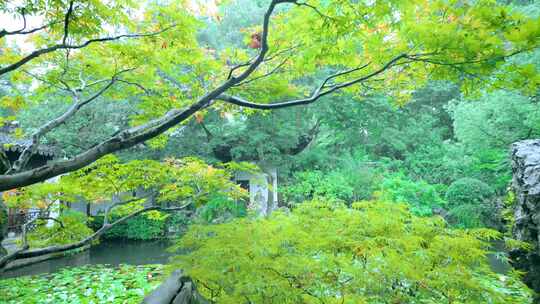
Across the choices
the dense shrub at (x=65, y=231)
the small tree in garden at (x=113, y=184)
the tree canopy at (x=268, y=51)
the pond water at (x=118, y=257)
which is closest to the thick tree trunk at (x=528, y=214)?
the tree canopy at (x=268, y=51)

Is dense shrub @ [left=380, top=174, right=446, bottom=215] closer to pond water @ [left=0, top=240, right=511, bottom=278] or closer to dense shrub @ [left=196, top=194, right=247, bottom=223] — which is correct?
pond water @ [left=0, top=240, right=511, bottom=278]

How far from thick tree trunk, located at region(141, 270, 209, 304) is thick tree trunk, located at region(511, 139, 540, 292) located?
4365 mm

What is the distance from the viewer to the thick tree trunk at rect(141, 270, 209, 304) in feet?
8.41

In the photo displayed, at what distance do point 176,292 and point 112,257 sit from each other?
28.4 ft

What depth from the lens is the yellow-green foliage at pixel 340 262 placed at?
9.43 ft

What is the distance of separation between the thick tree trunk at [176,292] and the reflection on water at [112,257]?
6.77m

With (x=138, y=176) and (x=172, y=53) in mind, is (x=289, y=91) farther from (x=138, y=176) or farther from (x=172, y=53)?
(x=138, y=176)

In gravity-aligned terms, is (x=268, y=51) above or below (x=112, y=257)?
above

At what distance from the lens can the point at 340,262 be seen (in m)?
3.11

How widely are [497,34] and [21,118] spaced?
1429 cm

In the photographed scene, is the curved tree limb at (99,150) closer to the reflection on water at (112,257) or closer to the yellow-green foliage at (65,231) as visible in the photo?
the yellow-green foliage at (65,231)

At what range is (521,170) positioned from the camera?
17.1ft

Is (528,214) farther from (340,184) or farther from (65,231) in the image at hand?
(340,184)

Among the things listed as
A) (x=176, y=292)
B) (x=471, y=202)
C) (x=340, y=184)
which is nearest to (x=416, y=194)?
(x=471, y=202)
